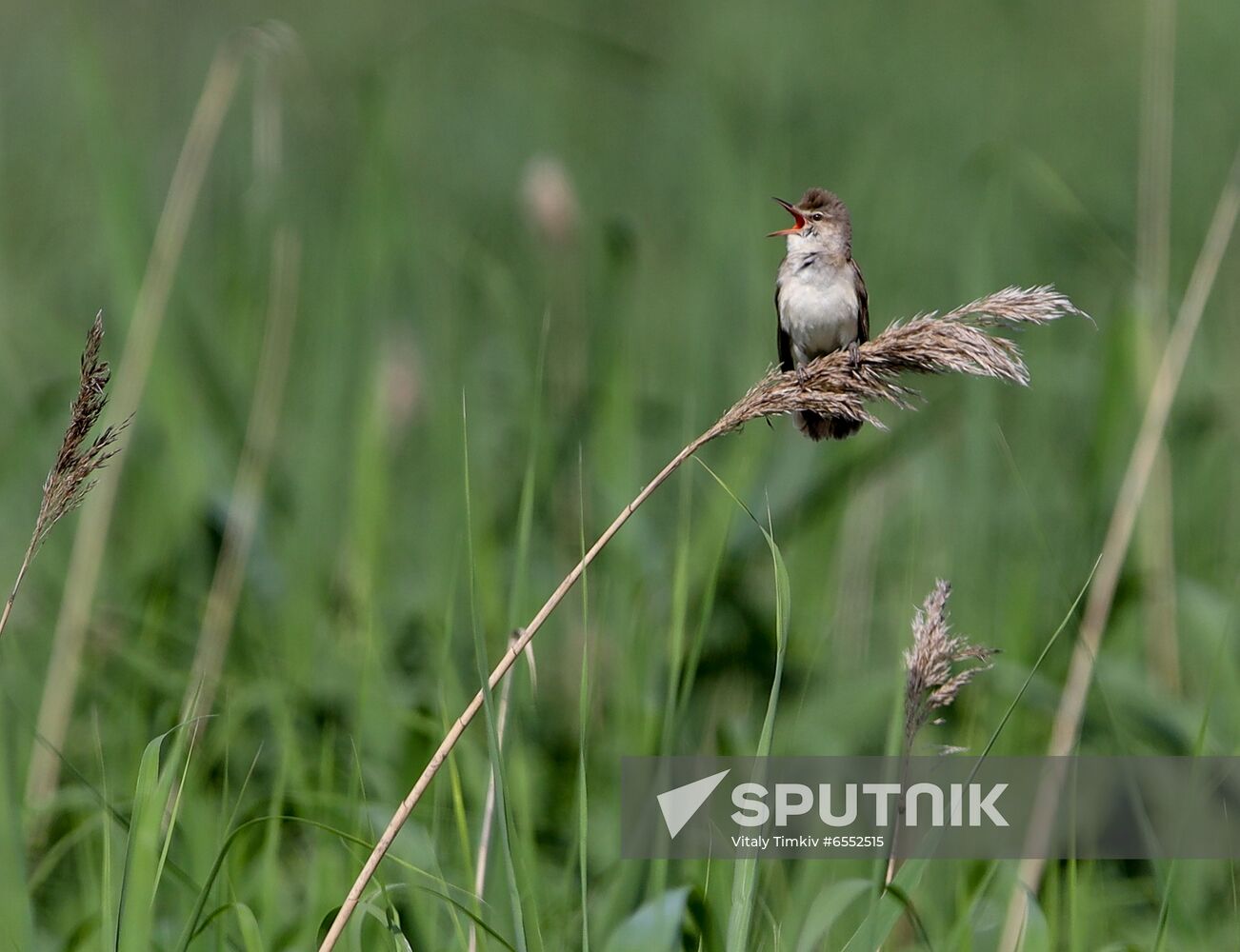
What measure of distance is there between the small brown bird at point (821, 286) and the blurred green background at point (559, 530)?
0.78 ft

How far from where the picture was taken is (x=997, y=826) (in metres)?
2.48

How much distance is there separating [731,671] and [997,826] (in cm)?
66

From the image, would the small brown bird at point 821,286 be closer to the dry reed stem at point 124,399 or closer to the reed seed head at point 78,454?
the dry reed stem at point 124,399

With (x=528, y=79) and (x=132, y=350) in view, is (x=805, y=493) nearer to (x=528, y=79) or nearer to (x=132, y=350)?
(x=132, y=350)

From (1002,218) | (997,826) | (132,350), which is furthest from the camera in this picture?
(1002,218)

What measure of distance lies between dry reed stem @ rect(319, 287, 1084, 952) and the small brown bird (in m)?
1.12

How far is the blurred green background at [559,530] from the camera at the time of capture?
2.14 metres

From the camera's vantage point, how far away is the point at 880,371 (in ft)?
5.44

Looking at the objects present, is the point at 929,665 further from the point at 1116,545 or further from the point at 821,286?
the point at 821,286

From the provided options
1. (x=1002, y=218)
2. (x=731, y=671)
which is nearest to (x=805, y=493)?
(x=731, y=671)

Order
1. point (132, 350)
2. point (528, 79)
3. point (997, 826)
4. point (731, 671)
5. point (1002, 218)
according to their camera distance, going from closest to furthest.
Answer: point (997, 826) < point (132, 350) < point (731, 671) < point (1002, 218) < point (528, 79)

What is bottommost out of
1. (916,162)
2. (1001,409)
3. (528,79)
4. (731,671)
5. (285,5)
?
(731,671)

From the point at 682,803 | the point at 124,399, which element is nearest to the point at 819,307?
the point at 682,803

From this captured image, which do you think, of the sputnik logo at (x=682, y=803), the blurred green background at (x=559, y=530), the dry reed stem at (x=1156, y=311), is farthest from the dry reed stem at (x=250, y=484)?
the dry reed stem at (x=1156, y=311)
